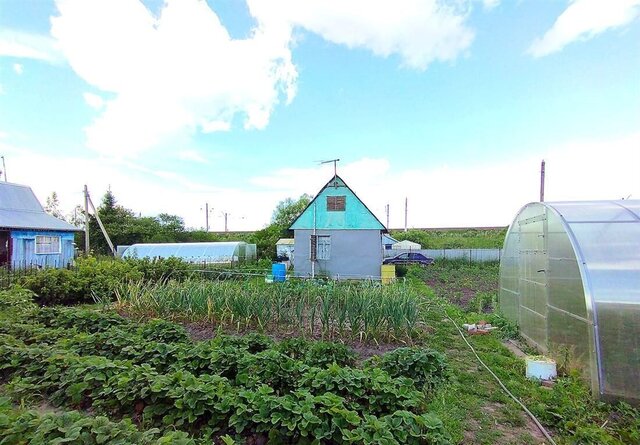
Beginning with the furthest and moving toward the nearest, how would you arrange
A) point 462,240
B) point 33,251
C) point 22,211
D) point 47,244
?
1. point 462,240
2. point 22,211
3. point 47,244
4. point 33,251

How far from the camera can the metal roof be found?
15130 millimetres

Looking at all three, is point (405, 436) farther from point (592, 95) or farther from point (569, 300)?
point (592, 95)

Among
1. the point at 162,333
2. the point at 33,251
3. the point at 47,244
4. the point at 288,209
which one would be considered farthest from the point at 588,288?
the point at 288,209

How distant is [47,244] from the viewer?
16.3m

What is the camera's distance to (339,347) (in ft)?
13.3

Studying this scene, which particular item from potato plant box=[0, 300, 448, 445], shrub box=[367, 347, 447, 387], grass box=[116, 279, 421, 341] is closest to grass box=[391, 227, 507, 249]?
grass box=[116, 279, 421, 341]

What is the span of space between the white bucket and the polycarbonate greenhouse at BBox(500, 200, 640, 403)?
0.89 ft

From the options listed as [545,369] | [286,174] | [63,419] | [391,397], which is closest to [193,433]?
[63,419]

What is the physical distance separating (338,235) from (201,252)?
9951 mm

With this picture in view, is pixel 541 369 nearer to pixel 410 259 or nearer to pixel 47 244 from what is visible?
pixel 410 259

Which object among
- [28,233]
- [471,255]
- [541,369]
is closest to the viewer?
[541,369]

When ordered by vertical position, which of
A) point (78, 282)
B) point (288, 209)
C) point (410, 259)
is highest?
point (288, 209)

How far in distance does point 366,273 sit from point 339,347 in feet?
35.5

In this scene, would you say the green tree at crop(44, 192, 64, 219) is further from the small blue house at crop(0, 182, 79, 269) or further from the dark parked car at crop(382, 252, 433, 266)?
the dark parked car at crop(382, 252, 433, 266)
